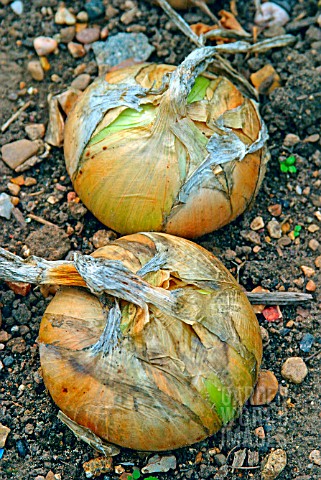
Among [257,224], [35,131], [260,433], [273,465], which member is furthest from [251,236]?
[35,131]

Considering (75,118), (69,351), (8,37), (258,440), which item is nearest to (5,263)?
(69,351)

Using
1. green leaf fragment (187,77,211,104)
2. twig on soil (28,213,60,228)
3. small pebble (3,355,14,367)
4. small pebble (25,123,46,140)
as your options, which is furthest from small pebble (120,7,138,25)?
small pebble (3,355,14,367)

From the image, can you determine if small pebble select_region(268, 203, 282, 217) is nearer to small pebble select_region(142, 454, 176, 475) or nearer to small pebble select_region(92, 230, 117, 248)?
small pebble select_region(92, 230, 117, 248)

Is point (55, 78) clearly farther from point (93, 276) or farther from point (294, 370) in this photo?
point (294, 370)

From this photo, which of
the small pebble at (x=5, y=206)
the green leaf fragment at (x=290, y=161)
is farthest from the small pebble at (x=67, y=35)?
the green leaf fragment at (x=290, y=161)

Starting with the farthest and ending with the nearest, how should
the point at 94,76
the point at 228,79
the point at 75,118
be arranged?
the point at 94,76
the point at 228,79
the point at 75,118

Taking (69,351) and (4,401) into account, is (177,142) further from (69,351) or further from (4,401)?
(4,401)
